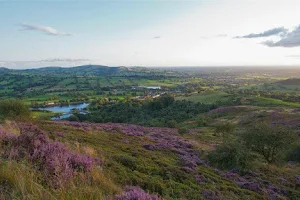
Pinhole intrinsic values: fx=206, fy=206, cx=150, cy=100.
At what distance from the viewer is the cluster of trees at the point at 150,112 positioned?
82.2m

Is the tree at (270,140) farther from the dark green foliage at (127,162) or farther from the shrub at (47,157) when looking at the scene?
the shrub at (47,157)

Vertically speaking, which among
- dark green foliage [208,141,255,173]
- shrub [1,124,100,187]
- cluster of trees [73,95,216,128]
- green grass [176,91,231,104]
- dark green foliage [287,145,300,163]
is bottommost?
cluster of trees [73,95,216,128]

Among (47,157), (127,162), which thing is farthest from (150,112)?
(47,157)

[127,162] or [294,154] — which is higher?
[127,162]

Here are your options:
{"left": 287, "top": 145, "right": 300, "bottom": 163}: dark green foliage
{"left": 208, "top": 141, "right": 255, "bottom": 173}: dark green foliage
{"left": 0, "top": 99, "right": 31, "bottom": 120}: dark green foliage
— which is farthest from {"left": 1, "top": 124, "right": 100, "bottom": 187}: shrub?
{"left": 287, "top": 145, "right": 300, "bottom": 163}: dark green foliage

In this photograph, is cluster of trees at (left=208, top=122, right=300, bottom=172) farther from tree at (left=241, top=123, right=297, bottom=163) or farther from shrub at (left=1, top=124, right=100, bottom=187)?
shrub at (left=1, top=124, right=100, bottom=187)

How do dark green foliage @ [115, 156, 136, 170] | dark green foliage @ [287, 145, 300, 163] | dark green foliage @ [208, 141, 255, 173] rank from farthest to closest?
dark green foliage @ [287, 145, 300, 163], dark green foliage @ [208, 141, 255, 173], dark green foliage @ [115, 156, 136, 170]

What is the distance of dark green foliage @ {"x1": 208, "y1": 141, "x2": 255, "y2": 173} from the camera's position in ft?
60.2

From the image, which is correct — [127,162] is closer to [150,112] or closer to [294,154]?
[294,154]

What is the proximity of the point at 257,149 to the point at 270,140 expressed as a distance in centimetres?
195

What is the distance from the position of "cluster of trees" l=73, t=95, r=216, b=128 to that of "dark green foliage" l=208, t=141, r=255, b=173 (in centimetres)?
5857

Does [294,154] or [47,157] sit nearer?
[47,157]

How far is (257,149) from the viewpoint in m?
23.4

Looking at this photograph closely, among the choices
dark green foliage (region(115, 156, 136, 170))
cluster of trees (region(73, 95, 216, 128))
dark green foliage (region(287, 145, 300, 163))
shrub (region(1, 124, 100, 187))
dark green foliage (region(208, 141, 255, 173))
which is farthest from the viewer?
cluster of trees (region(73, 95, 216, 128))
